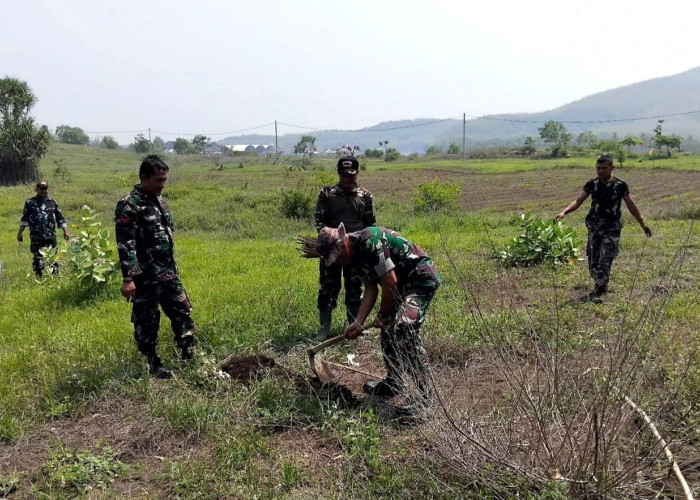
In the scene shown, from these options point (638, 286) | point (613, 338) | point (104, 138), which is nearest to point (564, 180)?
point (638, 286)

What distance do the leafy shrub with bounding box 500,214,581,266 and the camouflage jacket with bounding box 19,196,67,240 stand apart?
6904mm

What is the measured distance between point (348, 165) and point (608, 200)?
117 inches

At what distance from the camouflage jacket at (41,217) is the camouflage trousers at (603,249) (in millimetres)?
7475

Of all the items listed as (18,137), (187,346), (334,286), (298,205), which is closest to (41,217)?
(187,346)

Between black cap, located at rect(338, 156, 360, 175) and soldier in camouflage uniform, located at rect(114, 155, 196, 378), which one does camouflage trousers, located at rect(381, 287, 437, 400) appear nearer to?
black cap, located at rect(338, 156, 360, 175)

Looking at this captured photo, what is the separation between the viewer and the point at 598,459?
2363mm

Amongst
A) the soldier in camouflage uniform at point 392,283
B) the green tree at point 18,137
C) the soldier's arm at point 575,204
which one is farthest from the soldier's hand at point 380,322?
the green tree at point 18,137

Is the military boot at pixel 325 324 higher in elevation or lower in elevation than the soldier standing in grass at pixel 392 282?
lower

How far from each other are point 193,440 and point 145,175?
1.97 meters

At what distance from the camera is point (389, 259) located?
131 inches

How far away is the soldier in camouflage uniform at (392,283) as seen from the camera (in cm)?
327

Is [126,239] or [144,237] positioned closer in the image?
[126,239]

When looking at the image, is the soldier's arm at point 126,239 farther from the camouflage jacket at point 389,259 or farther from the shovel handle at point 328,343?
the camouflage jacket at point 389,259

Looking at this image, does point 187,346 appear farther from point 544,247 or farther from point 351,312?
point 544,247
